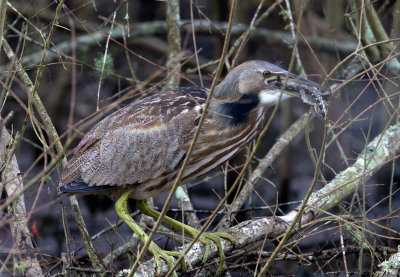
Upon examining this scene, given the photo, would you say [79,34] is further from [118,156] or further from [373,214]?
[373,214]

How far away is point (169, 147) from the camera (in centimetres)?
333

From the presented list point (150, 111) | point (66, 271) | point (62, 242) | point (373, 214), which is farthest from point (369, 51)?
point (62, 242)

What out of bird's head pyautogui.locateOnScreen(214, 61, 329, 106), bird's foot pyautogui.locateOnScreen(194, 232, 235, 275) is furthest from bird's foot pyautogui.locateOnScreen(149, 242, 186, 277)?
bird's head pyautogui.locateOnScreen(214, 61, 329, 106)

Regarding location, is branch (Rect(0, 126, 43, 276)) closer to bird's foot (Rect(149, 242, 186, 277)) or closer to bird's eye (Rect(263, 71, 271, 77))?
bird's foot (Rect(149, 242, 186, 277))

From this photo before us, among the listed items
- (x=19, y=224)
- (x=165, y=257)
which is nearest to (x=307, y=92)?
(x=165, y=257)

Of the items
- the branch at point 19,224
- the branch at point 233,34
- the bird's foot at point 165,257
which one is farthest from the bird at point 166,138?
the branch at point 233,34

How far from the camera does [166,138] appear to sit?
11.0 ft

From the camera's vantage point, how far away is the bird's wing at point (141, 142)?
333 centimetres

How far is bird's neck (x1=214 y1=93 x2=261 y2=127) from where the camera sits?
3338 mm

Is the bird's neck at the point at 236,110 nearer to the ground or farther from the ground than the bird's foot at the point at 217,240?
farther from the ground

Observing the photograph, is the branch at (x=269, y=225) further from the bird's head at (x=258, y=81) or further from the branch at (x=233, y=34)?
the branch at (x=233, y=34)

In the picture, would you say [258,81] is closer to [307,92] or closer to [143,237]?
[307,92]

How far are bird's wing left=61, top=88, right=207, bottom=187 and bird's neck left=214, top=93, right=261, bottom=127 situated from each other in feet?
0.40

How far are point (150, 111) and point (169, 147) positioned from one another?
0.23m
